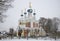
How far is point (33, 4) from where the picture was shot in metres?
2.18

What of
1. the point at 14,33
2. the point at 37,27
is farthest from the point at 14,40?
the point at 37,27

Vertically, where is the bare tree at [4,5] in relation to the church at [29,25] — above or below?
above

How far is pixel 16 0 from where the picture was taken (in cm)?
216

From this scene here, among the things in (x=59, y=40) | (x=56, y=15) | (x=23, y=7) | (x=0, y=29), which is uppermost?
(x=23, y=7)

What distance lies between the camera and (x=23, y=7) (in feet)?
7.09

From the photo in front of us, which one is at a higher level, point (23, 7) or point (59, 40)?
point (23, 7)

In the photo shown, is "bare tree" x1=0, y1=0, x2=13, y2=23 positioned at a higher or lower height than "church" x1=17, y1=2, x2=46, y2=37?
higher

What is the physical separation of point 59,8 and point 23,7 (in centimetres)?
60

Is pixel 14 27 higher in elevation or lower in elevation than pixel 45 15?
lower

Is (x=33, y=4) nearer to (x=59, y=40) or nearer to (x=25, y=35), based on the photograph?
(x=25, y=35)

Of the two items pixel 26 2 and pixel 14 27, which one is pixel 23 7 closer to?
pixel 26 2

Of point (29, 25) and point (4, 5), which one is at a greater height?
point (4, 5)

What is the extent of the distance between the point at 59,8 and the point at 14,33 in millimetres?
854

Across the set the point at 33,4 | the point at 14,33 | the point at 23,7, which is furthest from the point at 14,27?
the point at 33,4
